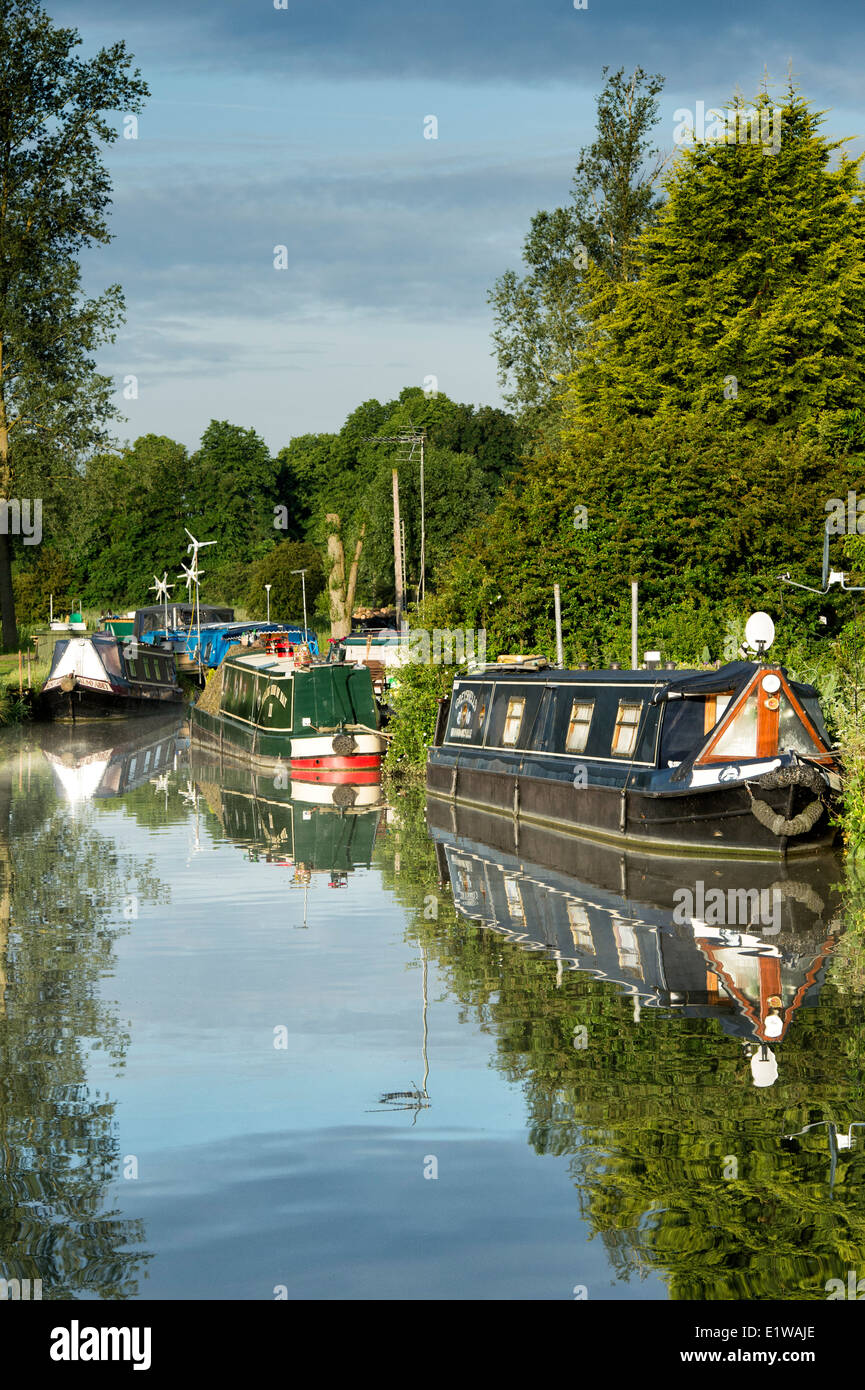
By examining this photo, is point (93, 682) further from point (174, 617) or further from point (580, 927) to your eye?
point (580, 927)

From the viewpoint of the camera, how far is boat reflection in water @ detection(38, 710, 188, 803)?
108 ft

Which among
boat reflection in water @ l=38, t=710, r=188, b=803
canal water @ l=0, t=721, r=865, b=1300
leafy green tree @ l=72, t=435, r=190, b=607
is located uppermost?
leafy green tree @ l=72, t=435, r=190, b=607

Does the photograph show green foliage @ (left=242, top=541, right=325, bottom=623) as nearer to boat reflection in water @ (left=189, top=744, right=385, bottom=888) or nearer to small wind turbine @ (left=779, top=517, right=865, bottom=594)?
boat reflection in water @ (left=189, top=744, right=385, bottom=888)

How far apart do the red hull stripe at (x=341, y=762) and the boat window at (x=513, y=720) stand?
773 cm

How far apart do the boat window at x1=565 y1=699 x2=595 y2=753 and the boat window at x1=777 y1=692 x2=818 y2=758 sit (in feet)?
11.5

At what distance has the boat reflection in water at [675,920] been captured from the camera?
1245 centimetres

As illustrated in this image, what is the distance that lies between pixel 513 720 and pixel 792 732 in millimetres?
6735

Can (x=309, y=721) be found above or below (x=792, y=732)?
below

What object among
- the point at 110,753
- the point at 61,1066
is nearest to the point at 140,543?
the point at 110,753

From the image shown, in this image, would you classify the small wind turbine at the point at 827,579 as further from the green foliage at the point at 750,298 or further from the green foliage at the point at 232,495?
the green foliage at the point at 232,495

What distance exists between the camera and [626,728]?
22016 mm

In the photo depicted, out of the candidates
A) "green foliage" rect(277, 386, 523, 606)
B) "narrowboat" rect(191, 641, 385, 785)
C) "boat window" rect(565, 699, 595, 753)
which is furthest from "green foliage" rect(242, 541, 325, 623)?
"boat window" rect(565, 699, 595, 753)
